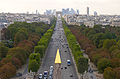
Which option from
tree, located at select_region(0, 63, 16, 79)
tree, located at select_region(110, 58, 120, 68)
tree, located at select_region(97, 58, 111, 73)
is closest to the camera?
tree, located at select_region(0, 63, 16, 79)

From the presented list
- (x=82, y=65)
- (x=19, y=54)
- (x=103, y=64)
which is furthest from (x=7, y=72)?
(x=103, y=64)

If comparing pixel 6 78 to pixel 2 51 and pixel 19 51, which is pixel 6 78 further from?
pixel 2 51

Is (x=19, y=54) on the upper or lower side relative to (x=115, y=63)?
upper

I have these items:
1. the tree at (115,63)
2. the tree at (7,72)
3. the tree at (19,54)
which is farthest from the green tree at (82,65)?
the tree at (19,54)

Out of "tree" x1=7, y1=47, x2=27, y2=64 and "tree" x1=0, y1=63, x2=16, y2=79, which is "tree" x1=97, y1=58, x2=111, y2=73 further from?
"tree" x1=7, y1=47, x2=27, y2=64

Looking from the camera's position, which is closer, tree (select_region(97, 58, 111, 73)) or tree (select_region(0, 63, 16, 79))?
tree (select_region(0, 63, 16, 79))

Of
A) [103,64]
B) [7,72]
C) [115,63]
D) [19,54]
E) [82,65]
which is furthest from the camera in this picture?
[19,54]

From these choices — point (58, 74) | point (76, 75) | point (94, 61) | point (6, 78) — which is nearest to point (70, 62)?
point (94, 61)

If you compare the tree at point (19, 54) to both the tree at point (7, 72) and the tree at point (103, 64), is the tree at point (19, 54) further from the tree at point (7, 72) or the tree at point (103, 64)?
the tree at point (103, 64)

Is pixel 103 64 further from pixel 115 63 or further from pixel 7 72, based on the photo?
pixel 7 72

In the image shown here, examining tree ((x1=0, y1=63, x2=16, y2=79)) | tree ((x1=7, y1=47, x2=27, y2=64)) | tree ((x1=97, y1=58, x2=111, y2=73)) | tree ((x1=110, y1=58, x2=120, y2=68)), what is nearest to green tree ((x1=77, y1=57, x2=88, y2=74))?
tree ((x1=97, y1=58, x2=111, y2=73))

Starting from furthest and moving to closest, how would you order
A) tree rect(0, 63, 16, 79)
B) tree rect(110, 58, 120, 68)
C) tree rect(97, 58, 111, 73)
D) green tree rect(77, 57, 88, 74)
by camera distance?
tree rect(97, 58, 111, 73) → tree rect(110, 58, 120, 68) → green tree rect(77, 57, 88, 74) → tree rect(0, 63, 16, 79)
